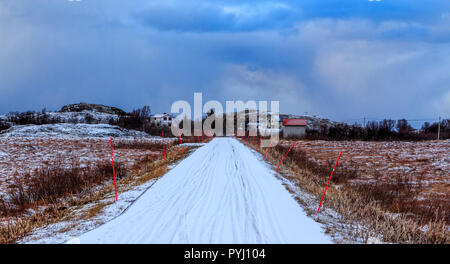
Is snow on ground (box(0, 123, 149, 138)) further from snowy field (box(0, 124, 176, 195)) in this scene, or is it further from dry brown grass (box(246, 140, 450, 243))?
dry brown grass (box(246, 140, 450, 243))

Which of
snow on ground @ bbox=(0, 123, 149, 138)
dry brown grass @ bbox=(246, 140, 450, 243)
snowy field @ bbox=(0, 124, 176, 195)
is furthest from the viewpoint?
snow on ground @ bbox=(0, 123, 149, 138)

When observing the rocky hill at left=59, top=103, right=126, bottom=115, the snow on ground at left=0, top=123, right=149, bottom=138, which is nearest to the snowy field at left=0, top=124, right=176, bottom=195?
the snow on ground at left=0, top=123, right=149, bottom=138

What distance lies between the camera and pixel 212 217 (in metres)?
5.68

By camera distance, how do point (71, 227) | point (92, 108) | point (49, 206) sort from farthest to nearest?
point (92, 108) < point (49, 206) < point (71, 227)

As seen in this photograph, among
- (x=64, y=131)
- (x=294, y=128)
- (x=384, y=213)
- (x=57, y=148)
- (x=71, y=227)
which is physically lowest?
(x=384, y=213)

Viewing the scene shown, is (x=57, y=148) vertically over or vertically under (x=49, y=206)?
over

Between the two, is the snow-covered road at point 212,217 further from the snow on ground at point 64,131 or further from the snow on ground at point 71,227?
the snow on ground at point 64,131

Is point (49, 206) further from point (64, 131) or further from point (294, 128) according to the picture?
point (294, 128)

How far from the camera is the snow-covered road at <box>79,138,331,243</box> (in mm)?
4668

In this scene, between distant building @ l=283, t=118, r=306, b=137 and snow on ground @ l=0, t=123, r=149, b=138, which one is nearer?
snow on ground @ l=0, t=123, r=149, b=138

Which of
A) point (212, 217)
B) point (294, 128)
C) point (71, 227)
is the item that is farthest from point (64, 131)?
point (212, 217)

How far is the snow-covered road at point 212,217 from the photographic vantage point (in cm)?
467

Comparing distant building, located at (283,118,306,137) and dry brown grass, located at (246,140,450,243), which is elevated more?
distant building, located at (283,118,306,137)
